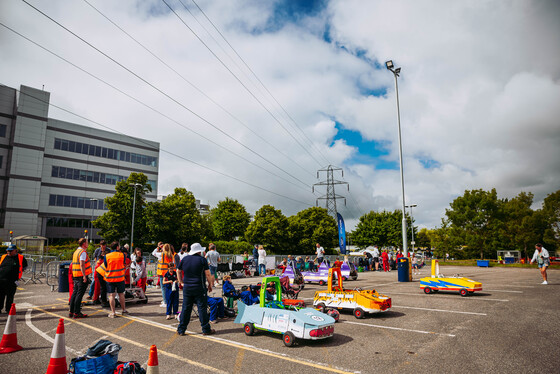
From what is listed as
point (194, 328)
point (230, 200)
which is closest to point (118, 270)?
point (194, 328)

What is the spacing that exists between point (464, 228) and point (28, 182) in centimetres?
7410

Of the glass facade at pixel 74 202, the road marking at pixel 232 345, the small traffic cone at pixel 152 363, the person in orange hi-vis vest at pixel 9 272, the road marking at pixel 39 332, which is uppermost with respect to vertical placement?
the glass facade at pixel 74 202

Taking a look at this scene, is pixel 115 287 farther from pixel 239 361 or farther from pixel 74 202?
pixel 74 202

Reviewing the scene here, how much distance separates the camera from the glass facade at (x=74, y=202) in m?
56.7

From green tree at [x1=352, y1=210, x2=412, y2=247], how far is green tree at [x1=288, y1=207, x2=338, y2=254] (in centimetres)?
481

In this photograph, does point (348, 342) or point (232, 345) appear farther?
point (348, 342)

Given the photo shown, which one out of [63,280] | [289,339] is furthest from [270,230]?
[289,339]

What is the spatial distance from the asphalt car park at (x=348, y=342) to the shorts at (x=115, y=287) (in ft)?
2.52

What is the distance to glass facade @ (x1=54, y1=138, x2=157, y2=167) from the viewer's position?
58.4 metres

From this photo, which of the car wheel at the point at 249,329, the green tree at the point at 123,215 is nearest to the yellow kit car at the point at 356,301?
the car wheel at the point at 249,329

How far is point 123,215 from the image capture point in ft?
146

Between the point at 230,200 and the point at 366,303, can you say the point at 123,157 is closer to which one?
the point at 230,200

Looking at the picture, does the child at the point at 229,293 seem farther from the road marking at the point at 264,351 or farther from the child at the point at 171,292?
the road marking at the point at 264,351

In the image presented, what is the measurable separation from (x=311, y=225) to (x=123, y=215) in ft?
112
